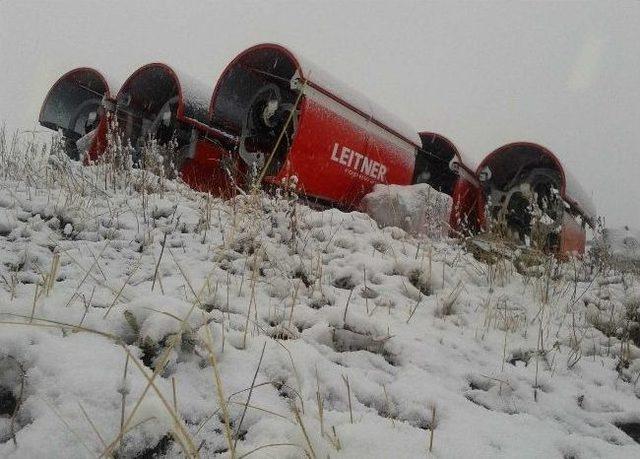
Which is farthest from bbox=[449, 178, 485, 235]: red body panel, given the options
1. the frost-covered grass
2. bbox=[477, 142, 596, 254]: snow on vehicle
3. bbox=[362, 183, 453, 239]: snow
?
the frost-covered grass

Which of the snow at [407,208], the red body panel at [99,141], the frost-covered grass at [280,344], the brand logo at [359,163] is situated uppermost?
the brand logo at [359,163]

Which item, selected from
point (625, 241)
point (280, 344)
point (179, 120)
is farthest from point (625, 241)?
point (280, 344)

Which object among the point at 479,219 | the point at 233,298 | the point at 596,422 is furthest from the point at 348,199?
the point at 596,422

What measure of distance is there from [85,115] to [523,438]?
29.4 ft

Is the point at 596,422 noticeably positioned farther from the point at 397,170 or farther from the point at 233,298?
the point at 397,170

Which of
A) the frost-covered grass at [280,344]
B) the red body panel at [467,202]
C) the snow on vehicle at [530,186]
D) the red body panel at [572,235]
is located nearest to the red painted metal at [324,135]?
the red body panel at [467,202]

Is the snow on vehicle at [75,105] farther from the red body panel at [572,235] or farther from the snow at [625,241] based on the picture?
the snow at [625,241]

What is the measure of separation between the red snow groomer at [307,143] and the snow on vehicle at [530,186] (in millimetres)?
17

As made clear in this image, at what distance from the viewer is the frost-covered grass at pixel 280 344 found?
103 cm

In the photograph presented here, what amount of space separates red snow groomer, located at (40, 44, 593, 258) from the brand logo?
1 cm

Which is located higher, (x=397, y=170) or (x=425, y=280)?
(x=397, y=170)

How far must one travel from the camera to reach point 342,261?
2924 millimetres

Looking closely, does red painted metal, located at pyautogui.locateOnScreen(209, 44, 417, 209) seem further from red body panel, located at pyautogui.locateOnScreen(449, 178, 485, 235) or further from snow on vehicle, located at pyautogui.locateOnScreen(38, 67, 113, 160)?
snow on vehicle, located at pyautogui.locateOnScreen(38, 67, 113, 160)

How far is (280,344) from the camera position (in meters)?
1.51
